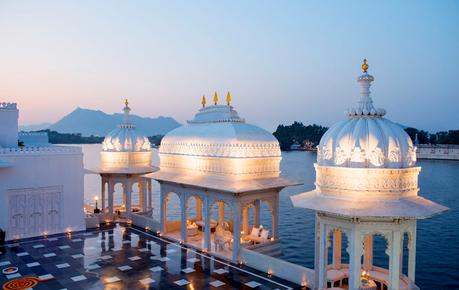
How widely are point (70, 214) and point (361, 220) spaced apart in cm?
1511

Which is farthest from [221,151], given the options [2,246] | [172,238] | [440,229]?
[440,229]

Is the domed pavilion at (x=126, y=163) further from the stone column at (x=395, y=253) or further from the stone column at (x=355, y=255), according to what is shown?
the stone column at (x=395, y=253)

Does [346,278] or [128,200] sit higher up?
[128,200]

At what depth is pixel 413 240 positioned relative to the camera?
11000 mm

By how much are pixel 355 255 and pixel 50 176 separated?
49.9 feet

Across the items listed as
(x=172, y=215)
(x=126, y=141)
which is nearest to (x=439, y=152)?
(x=172, y=215)

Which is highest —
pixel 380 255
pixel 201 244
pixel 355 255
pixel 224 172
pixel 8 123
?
pixel 8 123

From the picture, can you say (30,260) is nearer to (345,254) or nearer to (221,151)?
(221,151)

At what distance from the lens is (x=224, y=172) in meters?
16.2

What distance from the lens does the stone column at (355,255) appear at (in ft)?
34.5

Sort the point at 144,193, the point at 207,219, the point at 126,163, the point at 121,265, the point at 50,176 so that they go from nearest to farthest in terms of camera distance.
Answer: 1. the point at 121,265
2. the point at 207,219
3. the point at 50,176
4. the point at 126,163
5. the point at 144,193

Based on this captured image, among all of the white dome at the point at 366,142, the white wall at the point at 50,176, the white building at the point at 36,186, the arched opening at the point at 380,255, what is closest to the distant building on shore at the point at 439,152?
the arched opening at the point at 380,255

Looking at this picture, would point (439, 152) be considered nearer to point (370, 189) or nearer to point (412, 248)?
point (412, 248)

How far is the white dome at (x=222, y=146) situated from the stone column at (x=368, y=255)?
5125mm
